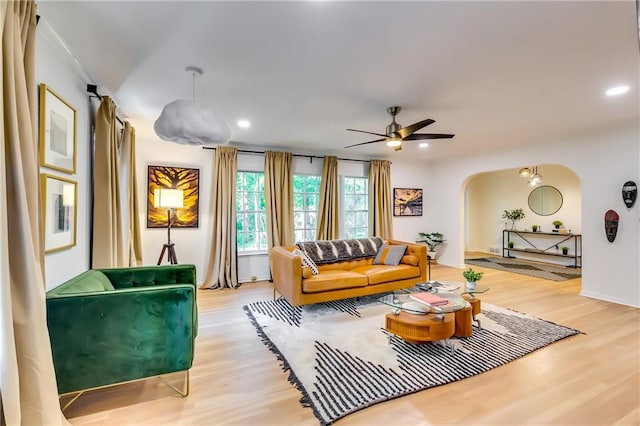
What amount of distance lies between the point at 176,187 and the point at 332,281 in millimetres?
3180

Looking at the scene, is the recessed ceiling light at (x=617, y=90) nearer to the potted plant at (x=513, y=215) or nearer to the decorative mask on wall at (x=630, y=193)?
the decorative mask on wall at (x=630, y=193)

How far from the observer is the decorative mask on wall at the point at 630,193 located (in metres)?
3.82

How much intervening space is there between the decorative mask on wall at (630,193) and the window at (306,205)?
468 centimetres

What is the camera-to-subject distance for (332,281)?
11.6 ft

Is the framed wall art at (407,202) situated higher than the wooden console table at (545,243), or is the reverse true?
the framed wall art at (407,202)

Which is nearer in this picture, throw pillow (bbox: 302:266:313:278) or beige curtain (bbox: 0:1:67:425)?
beige curtain (bbox: 0:1:67:425)

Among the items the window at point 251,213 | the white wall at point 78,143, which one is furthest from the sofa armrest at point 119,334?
the window at point 251,213

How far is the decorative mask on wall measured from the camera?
3817 mm

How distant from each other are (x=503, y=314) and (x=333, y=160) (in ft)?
12.5

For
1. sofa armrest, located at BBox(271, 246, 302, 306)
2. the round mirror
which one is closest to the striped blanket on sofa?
sofa armrest, located at BBox(271, 246, 302, 306)

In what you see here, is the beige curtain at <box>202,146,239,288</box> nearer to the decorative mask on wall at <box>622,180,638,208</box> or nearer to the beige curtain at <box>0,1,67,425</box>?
the beige curtain at <box>0,1,67,425</box>

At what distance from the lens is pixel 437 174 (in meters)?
6.98

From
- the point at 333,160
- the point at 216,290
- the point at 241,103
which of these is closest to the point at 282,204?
the point at 333,160

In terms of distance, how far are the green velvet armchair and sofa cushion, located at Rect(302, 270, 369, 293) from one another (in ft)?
5.15
